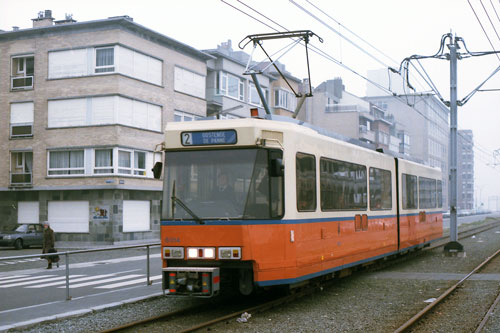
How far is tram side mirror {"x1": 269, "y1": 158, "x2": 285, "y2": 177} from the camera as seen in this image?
33.3 feet

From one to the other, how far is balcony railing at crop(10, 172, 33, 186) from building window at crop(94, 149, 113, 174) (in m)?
4.96

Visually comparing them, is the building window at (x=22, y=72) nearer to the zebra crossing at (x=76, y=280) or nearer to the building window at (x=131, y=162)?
the building window at (x=131, y=162)

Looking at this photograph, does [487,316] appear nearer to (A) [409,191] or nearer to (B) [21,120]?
(A) [409,191]

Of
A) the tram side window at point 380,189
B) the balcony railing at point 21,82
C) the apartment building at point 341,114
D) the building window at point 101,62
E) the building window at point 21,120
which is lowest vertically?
the tram side window at point 380,189

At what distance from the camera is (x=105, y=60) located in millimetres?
38000

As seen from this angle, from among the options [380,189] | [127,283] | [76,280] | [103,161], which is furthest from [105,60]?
[76,280]

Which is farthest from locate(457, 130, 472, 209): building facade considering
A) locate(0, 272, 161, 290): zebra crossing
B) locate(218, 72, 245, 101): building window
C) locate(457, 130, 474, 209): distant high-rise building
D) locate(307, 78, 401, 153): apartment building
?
locate(0, 272, 161, 290): zebra crossing

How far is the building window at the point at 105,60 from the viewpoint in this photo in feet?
124

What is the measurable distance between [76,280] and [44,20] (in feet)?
107

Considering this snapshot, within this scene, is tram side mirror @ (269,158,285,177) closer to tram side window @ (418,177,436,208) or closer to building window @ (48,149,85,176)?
tram side window @ (418,177,436,208)

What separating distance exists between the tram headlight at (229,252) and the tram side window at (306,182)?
4.90 feet

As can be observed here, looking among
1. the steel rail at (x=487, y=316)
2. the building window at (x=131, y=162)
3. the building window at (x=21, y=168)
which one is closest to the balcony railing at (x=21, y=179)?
the building window at (x=21, y=168)

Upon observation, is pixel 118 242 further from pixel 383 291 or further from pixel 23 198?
pixel 383 291

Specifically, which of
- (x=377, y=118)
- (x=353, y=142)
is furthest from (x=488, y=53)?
(x=377, y=118)
